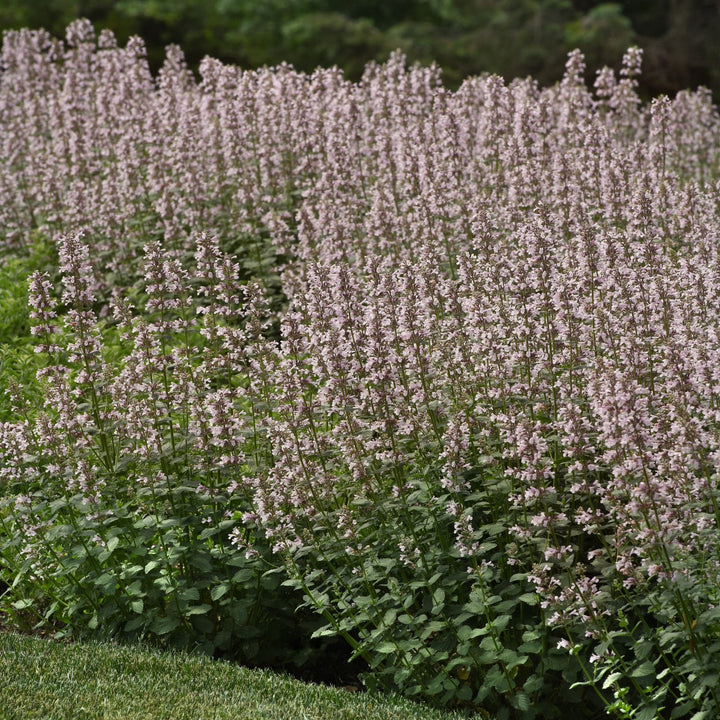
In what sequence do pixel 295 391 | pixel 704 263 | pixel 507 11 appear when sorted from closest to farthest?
pixel 295 391, pixel 704 263, pixel 507 11

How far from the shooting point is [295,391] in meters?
6.53

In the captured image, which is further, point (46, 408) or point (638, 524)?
point (46, 408)

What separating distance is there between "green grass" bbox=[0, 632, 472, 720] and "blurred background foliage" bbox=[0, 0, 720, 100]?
1903 centimetres

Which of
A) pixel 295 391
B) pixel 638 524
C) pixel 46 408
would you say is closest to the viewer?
pixel 638 524

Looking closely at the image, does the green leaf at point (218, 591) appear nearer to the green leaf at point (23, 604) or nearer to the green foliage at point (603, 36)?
the green leaf at point (23, 604)

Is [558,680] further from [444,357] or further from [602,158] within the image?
[602,158]

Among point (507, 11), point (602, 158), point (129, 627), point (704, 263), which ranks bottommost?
point (129, 627)

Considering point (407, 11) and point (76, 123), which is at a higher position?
point (407, 11)

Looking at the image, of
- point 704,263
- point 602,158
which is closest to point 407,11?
point 602,158

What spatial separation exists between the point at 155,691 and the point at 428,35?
2204 cm

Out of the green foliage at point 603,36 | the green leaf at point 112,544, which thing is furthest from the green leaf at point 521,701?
the green foliage at point 603,36

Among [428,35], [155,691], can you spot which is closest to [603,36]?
[428,35]

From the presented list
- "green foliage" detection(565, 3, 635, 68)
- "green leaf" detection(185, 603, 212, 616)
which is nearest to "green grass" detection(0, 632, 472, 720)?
"green leaf" detection(185, 603, 212, 616)

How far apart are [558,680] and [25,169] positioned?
30.7 feet
